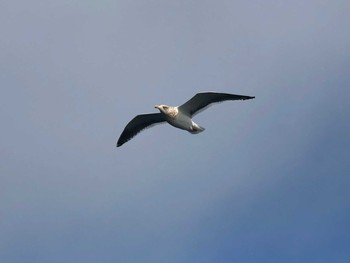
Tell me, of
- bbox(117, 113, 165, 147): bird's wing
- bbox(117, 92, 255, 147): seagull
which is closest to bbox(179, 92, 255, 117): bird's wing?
bbox(117, 92, 255, 147): seagull

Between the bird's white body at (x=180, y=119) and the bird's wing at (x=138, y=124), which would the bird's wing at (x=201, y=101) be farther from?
the bird's wing at (x=138, y=124)

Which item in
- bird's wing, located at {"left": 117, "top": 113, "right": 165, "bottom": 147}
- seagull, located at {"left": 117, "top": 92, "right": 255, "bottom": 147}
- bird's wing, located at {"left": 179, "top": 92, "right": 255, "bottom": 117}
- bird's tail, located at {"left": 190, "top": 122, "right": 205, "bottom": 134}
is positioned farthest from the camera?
bird's wing, located at {"left": 117, "top": 113, "right": 165, "bottom": 147}

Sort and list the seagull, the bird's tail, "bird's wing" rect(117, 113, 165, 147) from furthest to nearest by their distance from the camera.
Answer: "bird's wing" rect(117, 113, 165, 147) → the bird's tail → the seagull

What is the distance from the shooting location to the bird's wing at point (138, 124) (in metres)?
58.9

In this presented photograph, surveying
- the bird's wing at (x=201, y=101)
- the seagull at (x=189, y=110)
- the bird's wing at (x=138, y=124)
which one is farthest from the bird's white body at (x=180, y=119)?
the bird's wing at (x=138, y=124)

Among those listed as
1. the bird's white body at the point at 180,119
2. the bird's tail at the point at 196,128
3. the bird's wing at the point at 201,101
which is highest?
the bird's wing at the point at 201,101

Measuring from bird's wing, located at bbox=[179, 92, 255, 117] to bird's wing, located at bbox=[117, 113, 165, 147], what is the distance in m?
3.01

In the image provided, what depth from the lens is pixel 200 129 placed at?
184 feet

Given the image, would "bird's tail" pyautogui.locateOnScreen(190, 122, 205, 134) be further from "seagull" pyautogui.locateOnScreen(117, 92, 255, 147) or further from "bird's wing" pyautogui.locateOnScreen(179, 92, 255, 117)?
"bird's wing" pyautogui.locateOnScreen(179, 92, 255, 117)

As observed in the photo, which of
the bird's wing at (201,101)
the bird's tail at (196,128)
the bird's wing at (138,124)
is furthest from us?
the bird's wing at (138,124)

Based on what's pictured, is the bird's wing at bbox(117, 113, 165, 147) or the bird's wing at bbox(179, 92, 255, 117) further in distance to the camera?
the bird's wing at bbox(117, 113, 165, 147)

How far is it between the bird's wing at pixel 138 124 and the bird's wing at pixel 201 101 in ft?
9.87

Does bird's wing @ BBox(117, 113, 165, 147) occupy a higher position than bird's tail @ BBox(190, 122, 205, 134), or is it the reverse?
bird's wing @ BBox(117, 113, 165, 147)

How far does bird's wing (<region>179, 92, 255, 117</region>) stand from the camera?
2157 inches
